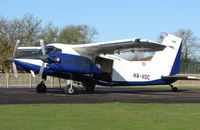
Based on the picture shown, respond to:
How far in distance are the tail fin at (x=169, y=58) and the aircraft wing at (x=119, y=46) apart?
11.7ft

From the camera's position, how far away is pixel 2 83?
Result: 3706 cm

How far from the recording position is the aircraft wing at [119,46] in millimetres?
20781

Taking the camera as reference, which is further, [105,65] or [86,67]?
[105,65]

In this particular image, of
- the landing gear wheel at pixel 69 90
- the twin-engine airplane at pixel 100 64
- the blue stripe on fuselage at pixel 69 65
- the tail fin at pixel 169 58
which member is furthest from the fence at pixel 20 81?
the landing gear wheel at pixel 69 90

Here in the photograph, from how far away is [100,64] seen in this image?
25.2 meters

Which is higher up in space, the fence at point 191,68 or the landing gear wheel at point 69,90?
the fence at point 191,68

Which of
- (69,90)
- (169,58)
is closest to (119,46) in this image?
(69,90)

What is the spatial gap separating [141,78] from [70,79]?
6.10 m

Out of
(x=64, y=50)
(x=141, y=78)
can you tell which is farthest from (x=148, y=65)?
(x=64, y=50)
